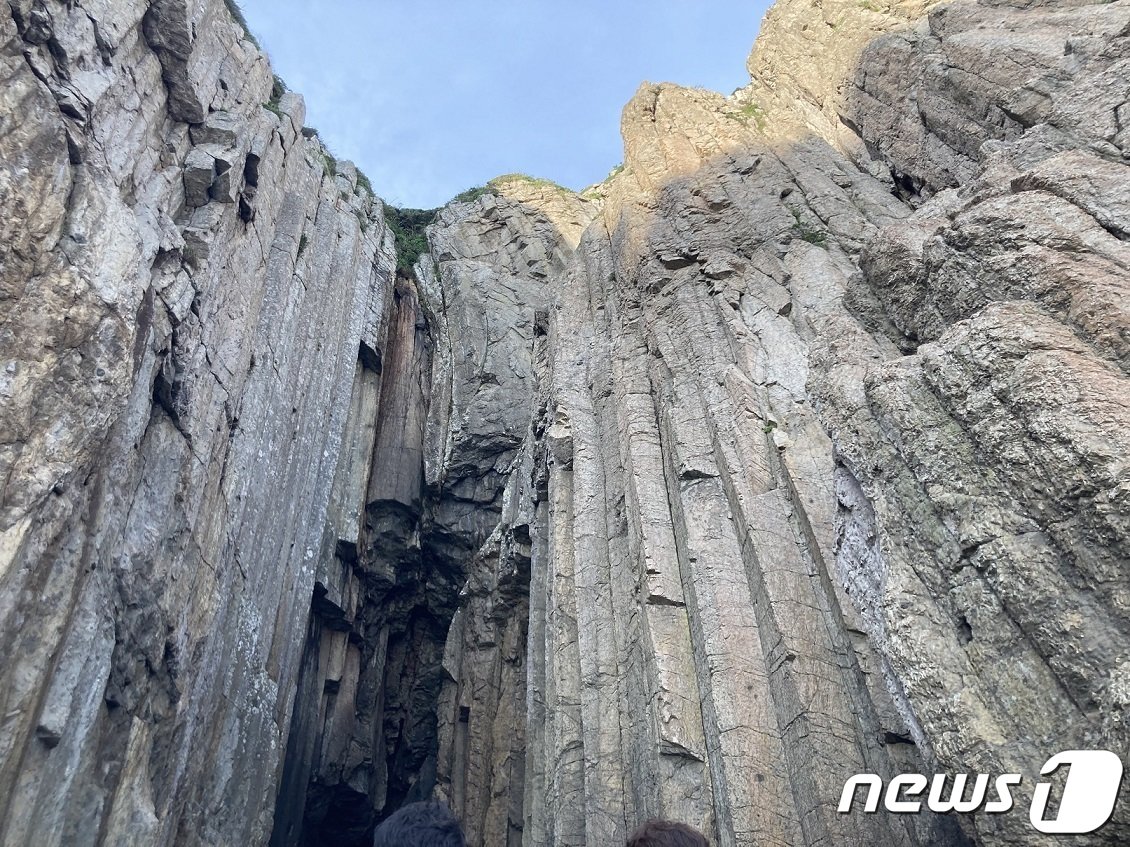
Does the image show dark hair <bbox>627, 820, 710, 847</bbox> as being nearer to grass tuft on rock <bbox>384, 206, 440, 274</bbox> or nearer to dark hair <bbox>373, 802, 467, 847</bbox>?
dark hair <bbox>373, 802, 467, 847</bbox>

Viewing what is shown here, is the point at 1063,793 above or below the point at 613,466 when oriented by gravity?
below

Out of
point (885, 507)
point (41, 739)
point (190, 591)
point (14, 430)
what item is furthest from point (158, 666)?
point (885, 507)

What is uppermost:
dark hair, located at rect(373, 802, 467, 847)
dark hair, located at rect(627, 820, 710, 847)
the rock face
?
the rock face

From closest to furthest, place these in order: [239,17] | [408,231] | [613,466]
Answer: [613,466]
[239,17]
[408,231]

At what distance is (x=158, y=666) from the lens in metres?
11.9

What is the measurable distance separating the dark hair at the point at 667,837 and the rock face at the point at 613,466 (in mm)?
3006

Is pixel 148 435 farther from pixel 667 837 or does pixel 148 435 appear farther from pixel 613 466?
pixel 667 837

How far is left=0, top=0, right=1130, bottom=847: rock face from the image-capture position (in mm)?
6836

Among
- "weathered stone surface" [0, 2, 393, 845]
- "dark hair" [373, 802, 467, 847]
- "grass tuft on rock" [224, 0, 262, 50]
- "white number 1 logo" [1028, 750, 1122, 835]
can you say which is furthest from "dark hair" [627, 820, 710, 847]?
"grass tuft on rock" [224, 0, 262, 50]

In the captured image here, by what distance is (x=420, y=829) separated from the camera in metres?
4.15

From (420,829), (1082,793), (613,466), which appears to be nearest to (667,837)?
(420,829)

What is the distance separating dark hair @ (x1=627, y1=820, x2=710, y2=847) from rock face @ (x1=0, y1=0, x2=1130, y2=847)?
118 inches

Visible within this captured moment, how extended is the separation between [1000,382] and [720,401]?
7323 millimetres

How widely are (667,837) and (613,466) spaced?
458 inches
